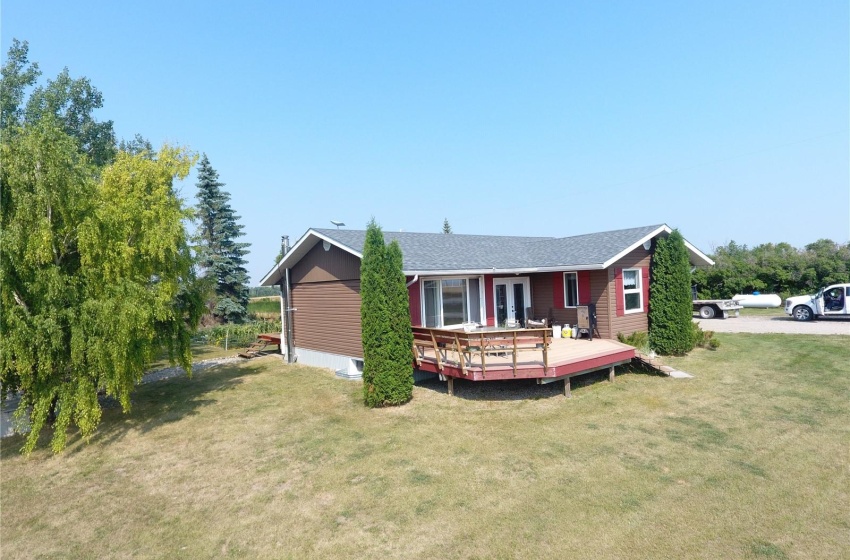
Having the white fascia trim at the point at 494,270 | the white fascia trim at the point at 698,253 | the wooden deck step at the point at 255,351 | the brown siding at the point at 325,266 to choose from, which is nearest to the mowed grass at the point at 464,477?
the white fascia trim at the point at 494,270

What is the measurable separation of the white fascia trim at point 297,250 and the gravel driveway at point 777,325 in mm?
16202

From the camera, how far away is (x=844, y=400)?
9750mm

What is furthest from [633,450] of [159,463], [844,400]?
[159,463]

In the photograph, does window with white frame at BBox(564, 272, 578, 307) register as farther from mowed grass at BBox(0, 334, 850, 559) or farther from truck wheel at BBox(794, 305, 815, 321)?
truck wheel at BBox(794, 305, 815, 321)

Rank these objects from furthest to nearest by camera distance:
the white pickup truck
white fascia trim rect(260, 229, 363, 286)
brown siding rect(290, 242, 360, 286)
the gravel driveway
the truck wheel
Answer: the truck wheel → the white pickup truck → the gravel driveway → brown siding rect(290, 242, 360, 286) → white fascia trim rect(260, 229, 363, 286)

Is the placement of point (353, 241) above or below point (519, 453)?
above

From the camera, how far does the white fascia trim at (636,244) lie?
14.2 meters

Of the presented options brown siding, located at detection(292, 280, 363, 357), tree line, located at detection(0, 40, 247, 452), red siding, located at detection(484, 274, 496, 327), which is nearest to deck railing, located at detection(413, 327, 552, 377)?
brown siding, located at detection(292, 280, 363, 357)

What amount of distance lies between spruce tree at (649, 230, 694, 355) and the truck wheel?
12229mm

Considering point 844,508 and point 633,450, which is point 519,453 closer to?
point 633,450

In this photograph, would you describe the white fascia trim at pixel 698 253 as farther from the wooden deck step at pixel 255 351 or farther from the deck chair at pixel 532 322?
the wooden deck step at pixel 255 351

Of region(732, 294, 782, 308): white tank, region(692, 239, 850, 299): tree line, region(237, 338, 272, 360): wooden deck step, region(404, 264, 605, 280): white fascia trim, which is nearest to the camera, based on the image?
region(404, 264, 605, 280): white fascia trim

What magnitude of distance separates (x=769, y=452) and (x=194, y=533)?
334 inches

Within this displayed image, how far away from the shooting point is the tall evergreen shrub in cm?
1038
